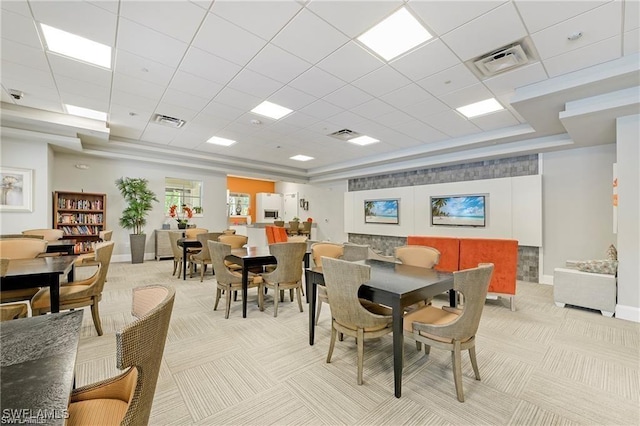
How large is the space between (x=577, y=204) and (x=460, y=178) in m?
2.36

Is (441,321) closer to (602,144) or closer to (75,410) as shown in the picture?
(75,410)

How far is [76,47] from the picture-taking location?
121 inches

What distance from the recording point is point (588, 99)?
12.0 ft

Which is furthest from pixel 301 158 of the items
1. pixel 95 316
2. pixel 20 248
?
pixel 95 316

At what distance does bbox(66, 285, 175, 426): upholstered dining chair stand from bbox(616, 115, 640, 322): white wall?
5285 mm

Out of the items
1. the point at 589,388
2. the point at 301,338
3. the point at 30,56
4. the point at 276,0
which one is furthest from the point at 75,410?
the point at 30,56

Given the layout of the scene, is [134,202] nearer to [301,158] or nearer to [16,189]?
[16,189]

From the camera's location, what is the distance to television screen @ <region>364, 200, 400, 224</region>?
28.2 feet

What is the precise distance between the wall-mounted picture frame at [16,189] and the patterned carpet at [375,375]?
3.63m

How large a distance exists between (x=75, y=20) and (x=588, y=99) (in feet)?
19.6

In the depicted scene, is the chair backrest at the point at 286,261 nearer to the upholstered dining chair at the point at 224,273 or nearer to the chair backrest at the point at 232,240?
the upholstered dining chair at the point at 224,273

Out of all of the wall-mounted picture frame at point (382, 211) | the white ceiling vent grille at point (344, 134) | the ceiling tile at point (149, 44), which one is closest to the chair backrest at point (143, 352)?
the ceiling tile at point (149, 44)

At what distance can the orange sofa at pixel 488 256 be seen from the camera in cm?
397

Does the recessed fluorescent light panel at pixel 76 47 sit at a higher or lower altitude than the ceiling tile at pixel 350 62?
higher
